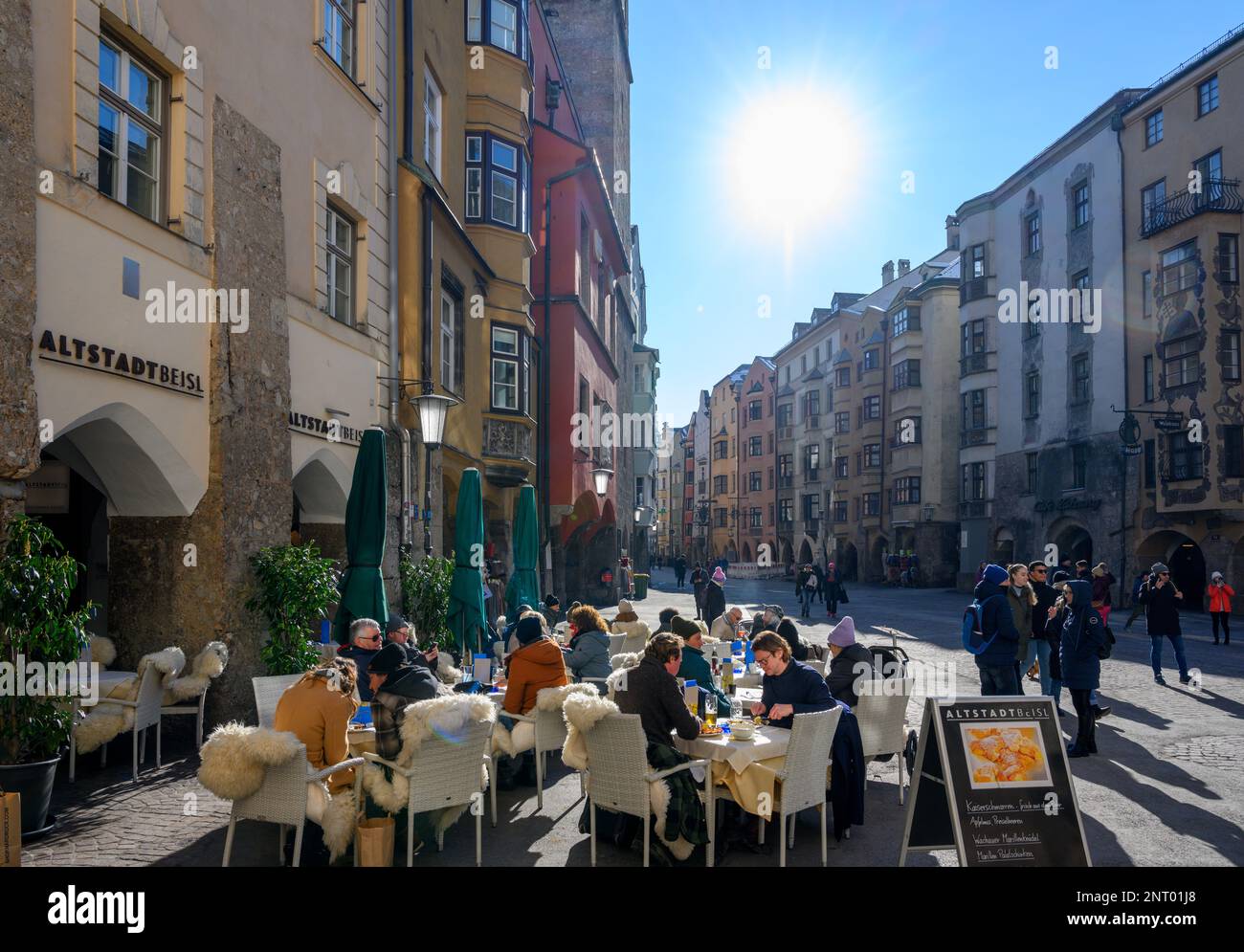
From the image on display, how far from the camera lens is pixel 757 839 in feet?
23.1

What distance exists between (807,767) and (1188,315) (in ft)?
105

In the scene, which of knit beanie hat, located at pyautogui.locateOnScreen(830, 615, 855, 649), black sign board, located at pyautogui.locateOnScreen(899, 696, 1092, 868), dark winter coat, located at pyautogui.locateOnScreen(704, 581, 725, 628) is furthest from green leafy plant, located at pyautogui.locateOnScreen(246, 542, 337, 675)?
dark winter coat, located at pyautogui.locateOnScreen(704, 581, 725, 628)

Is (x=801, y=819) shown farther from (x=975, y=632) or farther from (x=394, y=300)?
(x=394, y=300)

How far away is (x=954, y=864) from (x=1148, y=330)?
33631 millimetres

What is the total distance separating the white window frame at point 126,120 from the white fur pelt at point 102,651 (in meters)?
4.33

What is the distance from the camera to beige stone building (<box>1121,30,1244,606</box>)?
100ft

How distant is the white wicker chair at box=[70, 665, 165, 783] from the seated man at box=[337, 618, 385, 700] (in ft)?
5.67

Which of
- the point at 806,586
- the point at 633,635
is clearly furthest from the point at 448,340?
the point at 806,586

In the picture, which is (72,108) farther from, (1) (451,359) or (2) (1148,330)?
(2) (1148,330)

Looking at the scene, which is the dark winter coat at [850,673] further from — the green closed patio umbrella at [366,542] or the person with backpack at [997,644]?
the green closed patio umbrella at [366,542]

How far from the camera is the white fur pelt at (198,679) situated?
948cm

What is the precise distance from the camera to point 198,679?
9.55 m
